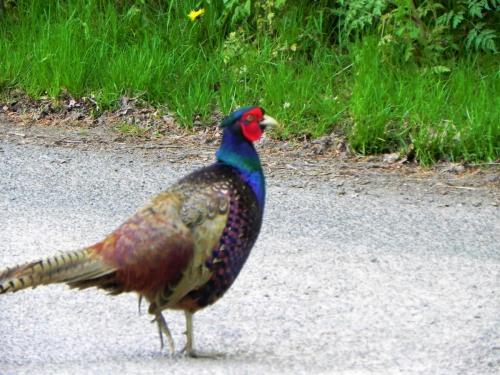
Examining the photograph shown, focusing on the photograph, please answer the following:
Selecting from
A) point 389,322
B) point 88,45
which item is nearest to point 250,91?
point 88,45

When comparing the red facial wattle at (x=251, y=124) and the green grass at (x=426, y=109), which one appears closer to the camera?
the red facial wattle at (x=251, y=124)

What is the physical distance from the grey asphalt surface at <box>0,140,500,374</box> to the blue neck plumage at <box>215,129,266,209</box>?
68 cm

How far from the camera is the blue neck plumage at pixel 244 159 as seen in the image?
446cm

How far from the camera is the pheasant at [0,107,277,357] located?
415 cm

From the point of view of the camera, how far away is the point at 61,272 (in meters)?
4.12

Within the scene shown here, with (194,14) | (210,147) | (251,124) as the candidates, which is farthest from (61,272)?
(194,14)

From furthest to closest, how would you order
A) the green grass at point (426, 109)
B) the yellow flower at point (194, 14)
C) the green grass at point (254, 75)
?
the yellow flower at point (194, 14) < the green grass at point (254, 75) < the green grass at point (426, 109)

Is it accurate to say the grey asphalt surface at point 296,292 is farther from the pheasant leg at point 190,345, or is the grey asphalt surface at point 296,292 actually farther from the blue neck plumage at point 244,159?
the blue neck plumage at point 244,159

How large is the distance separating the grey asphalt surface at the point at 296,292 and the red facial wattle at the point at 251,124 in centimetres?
87

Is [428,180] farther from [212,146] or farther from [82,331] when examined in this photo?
[82,331]

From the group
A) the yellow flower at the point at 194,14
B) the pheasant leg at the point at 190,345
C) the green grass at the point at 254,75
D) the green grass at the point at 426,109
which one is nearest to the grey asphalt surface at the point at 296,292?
the pheasant leg at the point at 190,345

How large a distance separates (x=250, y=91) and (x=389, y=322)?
3.71 metres

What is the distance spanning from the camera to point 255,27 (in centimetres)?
895

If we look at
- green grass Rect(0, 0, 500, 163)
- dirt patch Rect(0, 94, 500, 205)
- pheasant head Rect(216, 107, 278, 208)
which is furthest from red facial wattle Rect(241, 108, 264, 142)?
green grass Rect(0, 0, 500, 163)
